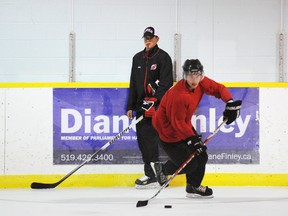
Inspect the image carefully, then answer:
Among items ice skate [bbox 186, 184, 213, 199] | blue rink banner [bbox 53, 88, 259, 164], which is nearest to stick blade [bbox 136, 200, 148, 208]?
ice skate [bbox 186, 184, 213, 199]

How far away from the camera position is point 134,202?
18.6 ft

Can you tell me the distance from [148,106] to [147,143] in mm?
369

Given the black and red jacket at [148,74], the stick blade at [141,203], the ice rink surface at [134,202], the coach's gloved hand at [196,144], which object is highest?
the black and red jacket at [148,74]

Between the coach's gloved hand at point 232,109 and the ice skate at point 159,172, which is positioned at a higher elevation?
the coach's gloved hand at point 232,109

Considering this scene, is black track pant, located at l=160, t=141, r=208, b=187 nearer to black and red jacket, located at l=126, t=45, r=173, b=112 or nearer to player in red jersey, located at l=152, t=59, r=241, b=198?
player in red jersey, located at l=152, t=59, r=241, b=198

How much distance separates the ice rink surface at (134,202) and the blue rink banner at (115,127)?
0.39 metres

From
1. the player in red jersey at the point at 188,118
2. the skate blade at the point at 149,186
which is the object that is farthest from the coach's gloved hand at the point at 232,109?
the skate blade at the point at 149,186

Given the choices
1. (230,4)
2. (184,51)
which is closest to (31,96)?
A: (184,51)

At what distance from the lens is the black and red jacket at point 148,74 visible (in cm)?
662

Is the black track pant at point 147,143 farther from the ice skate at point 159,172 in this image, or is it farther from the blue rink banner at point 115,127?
the blue rink banner at point 115,127

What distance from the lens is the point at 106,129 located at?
6.94 metres

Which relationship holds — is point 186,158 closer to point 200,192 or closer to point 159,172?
point 200,192

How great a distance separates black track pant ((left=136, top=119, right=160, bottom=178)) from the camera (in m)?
6.71

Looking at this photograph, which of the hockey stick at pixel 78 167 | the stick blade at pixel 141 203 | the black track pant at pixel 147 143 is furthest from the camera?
the black track pant at pixel 147 143
